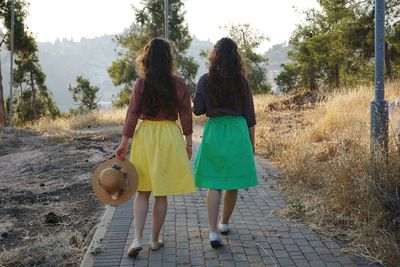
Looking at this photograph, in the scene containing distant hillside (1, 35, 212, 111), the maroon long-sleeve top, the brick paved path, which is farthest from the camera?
distant hillside (1, 35, 212, 111)

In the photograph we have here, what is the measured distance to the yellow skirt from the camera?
4.66 meters

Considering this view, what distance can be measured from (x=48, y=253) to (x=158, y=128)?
57.6 inches

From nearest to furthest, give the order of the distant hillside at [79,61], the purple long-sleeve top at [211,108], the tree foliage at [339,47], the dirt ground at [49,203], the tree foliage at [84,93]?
the purple long-sleeve top at [211,108]
the dirt ground at [49,203]
the tree foliage at [339,47]
the tree foliage at [84,93]
the distant hillside at [79,61]

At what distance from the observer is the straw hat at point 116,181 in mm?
4684

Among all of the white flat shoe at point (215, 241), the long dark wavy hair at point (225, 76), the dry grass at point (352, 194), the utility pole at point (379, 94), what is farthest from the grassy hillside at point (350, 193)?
the long dark wavy hair at point (225, 76)

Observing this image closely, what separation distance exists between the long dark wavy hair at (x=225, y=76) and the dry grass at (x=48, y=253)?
5.73ft

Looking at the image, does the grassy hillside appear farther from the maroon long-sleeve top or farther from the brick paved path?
the maroon long-sleeve top

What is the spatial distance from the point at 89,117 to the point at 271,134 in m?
12.5

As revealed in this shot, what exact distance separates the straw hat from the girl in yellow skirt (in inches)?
3.8

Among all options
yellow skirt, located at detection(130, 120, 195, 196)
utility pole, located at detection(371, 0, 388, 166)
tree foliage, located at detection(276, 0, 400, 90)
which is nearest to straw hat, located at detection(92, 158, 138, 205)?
yellow skirt, located at detection(130, 120, 195, 196)

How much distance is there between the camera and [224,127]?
494cm

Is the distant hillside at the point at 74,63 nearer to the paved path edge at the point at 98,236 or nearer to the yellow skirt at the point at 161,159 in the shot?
the paved path edge at the point at 98,236

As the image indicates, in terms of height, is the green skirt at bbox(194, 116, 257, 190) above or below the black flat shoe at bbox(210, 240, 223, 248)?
above

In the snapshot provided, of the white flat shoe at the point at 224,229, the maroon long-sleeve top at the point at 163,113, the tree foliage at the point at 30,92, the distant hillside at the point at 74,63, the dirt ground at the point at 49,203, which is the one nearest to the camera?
the maroon long-sleeve top at the point at 163,113
